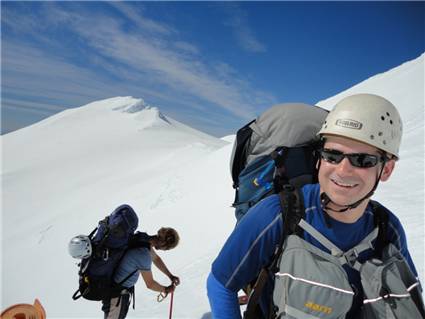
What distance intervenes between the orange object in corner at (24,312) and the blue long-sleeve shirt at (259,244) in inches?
64.2

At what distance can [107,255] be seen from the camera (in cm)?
389

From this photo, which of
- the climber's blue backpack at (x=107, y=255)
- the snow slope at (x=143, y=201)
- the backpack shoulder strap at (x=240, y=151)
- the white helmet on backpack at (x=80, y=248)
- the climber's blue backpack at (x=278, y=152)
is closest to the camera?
the climber's blue backpack at (x=278, y=152)

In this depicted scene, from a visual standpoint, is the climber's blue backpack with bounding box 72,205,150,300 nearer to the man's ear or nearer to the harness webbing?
the harness webbing

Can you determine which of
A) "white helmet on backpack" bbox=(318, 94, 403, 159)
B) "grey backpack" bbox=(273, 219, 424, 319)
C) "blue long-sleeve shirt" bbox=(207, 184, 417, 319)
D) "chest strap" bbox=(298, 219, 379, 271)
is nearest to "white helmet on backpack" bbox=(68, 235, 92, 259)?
"blue long-sleeve shirt" bbox=(207, 184, 417, 319)

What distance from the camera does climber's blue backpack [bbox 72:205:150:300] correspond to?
3869mm

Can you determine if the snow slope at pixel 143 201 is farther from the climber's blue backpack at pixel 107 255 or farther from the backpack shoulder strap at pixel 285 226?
the backpack shoulder strap at pixel 285 226

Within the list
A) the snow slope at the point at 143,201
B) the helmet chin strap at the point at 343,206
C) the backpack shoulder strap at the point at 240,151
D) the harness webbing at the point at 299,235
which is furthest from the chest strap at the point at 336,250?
the snow slope at the point at 143,201

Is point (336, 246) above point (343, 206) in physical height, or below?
below

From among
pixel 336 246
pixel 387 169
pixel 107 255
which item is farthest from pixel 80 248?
pixel 387 169

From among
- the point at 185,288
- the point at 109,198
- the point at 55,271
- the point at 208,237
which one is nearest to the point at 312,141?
the point at 185,288

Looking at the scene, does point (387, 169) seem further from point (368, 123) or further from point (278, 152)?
point (278, 152)

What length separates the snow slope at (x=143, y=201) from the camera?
24.5 ft

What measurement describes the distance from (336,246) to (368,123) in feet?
2.58

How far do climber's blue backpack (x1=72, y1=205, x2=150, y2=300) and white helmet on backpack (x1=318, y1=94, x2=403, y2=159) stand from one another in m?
2.87
